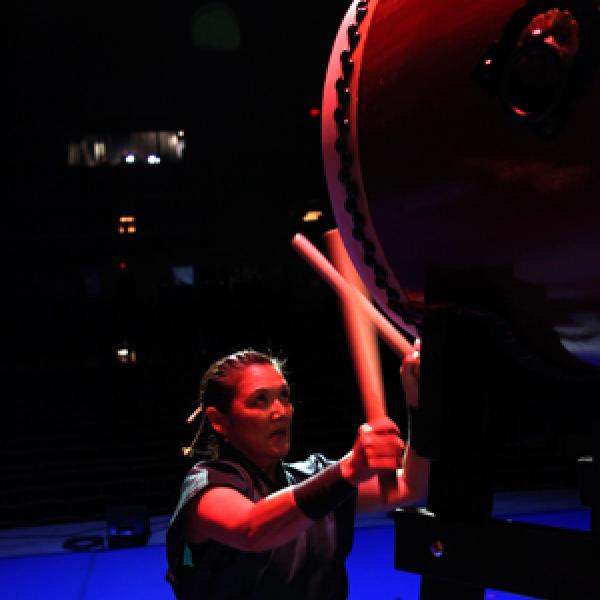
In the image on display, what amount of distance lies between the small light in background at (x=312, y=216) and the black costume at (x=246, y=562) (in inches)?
312

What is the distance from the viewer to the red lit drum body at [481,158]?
53 cm

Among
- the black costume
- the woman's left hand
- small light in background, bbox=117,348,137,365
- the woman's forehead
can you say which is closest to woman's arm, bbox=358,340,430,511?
the woman's left hand

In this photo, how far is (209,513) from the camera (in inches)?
53.3

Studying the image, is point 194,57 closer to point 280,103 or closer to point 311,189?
point 280,103

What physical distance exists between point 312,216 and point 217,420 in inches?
314

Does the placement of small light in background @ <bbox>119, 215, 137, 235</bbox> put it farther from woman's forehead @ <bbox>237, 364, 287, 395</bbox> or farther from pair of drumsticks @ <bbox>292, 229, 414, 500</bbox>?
pair of drumsticks @ <bbox>292, 229, 414, 500</bbox>

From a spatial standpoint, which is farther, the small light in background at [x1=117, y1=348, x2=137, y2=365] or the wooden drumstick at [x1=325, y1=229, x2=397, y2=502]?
the small light in background at [x1=117, y1=348, x2=137, y2=365]

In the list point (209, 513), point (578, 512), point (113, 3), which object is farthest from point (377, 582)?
point (113, 3)

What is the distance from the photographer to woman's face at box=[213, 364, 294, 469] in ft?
5.10

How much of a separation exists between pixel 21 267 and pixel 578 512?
7.03m

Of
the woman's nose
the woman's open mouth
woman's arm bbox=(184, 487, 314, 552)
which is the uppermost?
the woman's nose

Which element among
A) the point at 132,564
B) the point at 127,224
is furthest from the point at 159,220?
the point at 132,564

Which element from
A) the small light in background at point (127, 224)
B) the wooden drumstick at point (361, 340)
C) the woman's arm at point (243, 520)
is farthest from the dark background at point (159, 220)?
the wooden drumstick at point (361, 340)

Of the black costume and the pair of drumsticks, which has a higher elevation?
the pair of drumsticks
